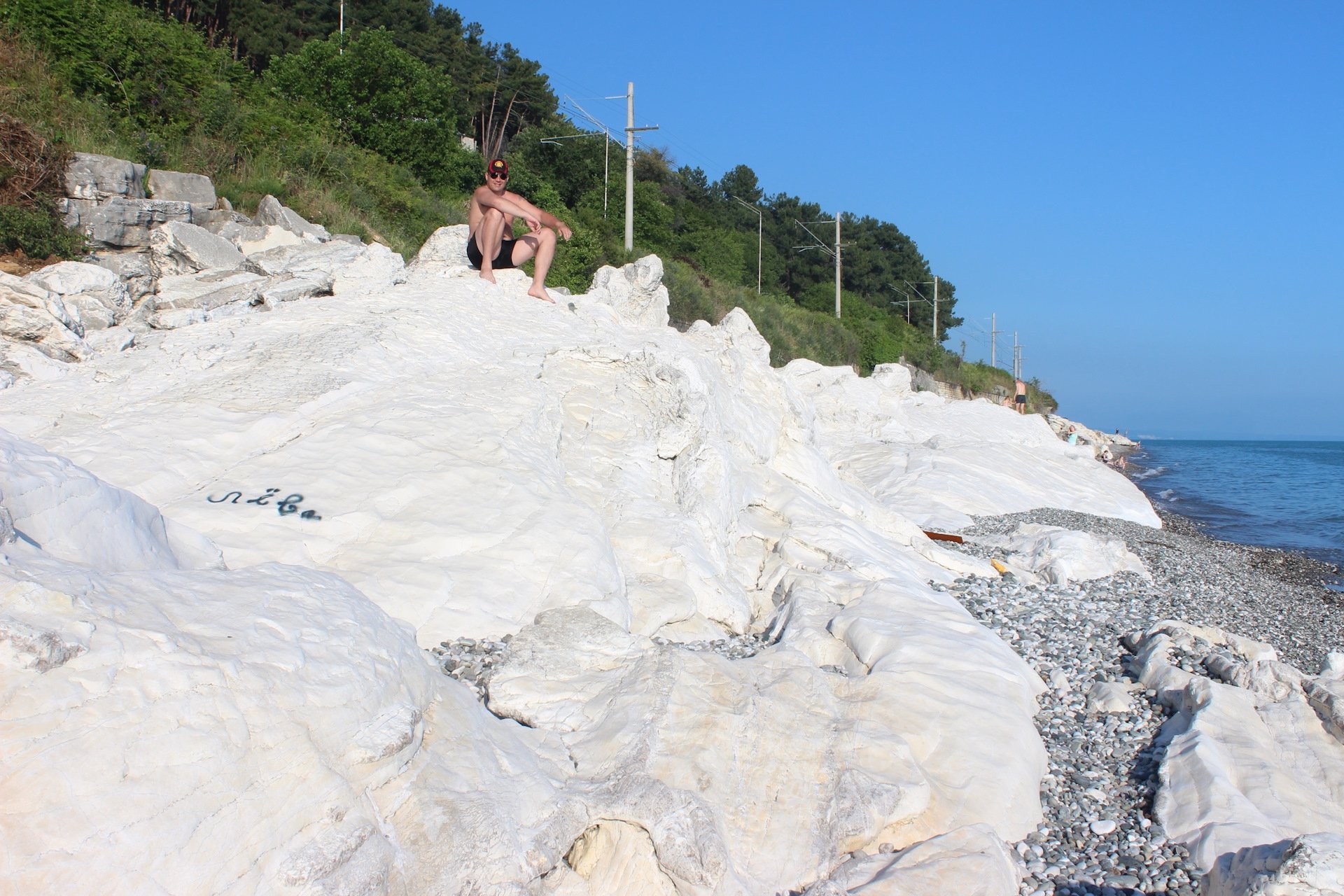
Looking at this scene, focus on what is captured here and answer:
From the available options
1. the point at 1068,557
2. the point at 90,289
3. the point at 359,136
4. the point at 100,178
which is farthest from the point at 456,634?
the point at 359,136

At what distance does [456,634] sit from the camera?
439cm

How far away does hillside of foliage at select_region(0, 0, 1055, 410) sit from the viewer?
39.4 feet

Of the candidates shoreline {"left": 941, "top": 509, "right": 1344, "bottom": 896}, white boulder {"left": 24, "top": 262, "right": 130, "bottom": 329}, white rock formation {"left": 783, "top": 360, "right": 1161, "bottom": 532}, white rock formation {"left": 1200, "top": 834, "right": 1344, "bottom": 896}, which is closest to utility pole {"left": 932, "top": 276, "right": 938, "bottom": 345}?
white rock formation {"left": 783, "top": 360, "right": 1161, "bottom": 532}

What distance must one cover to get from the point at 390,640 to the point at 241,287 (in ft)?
21.7

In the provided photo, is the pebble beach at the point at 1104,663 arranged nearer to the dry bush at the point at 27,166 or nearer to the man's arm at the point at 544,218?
the man's arm at the point at 544,218

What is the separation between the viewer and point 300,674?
2855 mm

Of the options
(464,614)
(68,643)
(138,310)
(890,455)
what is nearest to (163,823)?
(68,643)

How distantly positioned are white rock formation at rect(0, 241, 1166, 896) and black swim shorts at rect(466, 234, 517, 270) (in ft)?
1.14

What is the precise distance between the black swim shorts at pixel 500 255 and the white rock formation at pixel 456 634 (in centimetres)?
35

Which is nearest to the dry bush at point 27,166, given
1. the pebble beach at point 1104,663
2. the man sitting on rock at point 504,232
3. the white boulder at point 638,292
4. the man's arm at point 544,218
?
the man sitting on rock at point 504,232

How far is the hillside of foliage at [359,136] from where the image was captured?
39.4 ft

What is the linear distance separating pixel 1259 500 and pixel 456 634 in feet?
106

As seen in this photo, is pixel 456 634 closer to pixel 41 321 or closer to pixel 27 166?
pixel 41 321

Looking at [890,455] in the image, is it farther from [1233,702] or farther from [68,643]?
[68,643]
